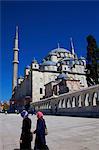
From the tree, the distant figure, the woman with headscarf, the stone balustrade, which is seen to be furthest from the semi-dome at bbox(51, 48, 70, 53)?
the woman with headscarf

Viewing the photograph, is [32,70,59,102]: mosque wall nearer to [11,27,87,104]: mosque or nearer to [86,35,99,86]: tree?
[11,27,87,104]: mosque

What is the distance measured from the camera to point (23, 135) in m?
5.98

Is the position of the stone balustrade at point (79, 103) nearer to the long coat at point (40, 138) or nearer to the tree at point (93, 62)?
the tree at point (93, 62)

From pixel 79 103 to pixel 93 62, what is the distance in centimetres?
1111

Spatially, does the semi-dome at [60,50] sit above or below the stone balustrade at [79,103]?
above

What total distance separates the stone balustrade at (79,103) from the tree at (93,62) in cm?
610

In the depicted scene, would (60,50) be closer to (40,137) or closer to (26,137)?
(26,137)

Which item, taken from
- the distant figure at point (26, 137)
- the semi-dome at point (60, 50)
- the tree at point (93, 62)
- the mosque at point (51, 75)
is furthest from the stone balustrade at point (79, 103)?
the semi-dome at point (60, 50)

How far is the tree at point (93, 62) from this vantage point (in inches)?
1410

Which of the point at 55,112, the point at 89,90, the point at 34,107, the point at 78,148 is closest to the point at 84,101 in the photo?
the point at 89,90

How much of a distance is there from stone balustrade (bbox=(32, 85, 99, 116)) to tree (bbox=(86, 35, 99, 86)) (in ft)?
20.0

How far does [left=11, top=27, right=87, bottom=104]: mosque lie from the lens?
5181cm

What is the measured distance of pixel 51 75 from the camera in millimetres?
62844

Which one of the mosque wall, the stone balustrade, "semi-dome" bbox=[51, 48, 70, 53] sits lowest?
the stone balustrade
